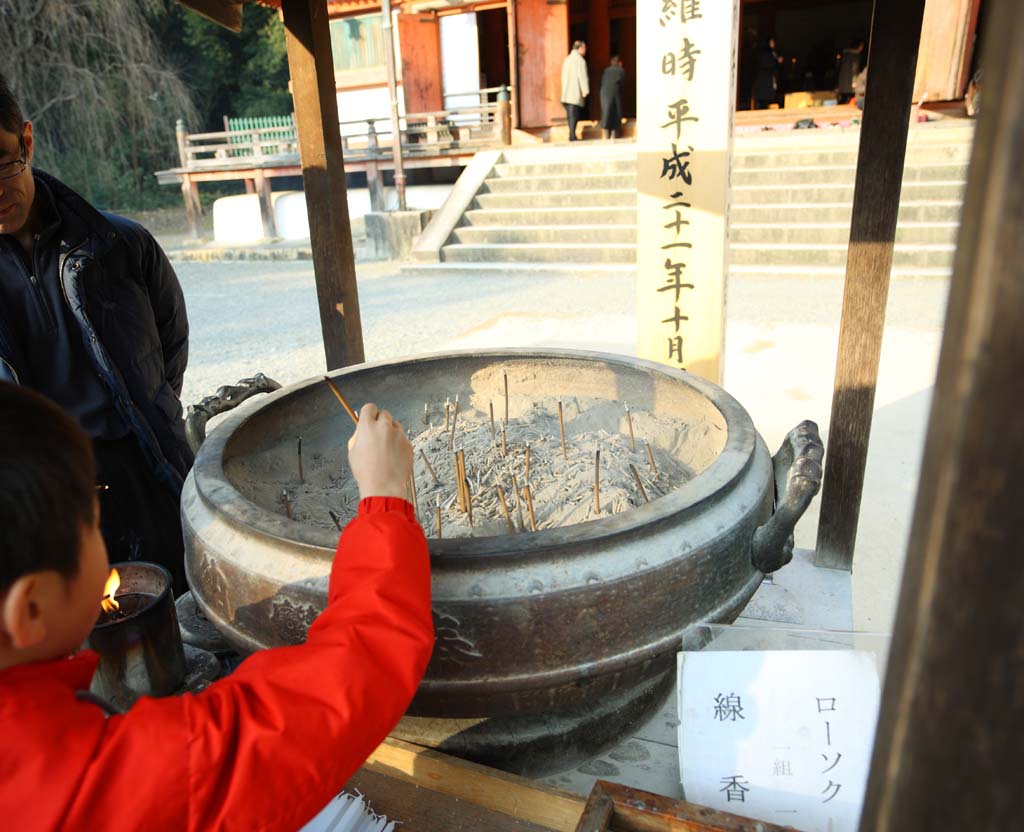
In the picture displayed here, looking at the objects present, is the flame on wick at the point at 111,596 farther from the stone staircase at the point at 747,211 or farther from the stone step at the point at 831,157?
the stone step at the point at 831,157

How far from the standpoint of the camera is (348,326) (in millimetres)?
2604

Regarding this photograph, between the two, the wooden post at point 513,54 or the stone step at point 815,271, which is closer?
the stone step at point 815,271

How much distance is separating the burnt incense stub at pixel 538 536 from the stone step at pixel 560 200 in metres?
8.02

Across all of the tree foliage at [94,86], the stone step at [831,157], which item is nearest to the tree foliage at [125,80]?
the tree foliage at [94,86]

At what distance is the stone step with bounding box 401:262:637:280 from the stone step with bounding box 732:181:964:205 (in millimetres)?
1975

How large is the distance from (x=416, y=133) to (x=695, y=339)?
11.8m

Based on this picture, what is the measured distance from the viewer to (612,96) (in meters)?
12.1

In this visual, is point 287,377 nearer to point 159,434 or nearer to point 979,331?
point 159,434

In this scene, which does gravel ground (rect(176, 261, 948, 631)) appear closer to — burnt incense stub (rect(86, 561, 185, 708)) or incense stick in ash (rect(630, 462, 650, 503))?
incense stick in ash (rect(630, 462, 650, 503))

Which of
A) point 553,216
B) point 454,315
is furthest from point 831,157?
point 454,315

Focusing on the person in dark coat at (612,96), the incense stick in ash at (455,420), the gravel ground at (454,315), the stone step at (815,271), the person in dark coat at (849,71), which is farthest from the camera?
the person in dark coat at (849,71)

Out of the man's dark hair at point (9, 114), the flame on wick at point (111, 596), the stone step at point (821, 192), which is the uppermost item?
the man's dark hair at point (9, 114)

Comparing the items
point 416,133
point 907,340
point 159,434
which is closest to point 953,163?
point 907,340

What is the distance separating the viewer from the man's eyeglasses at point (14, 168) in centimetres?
160
